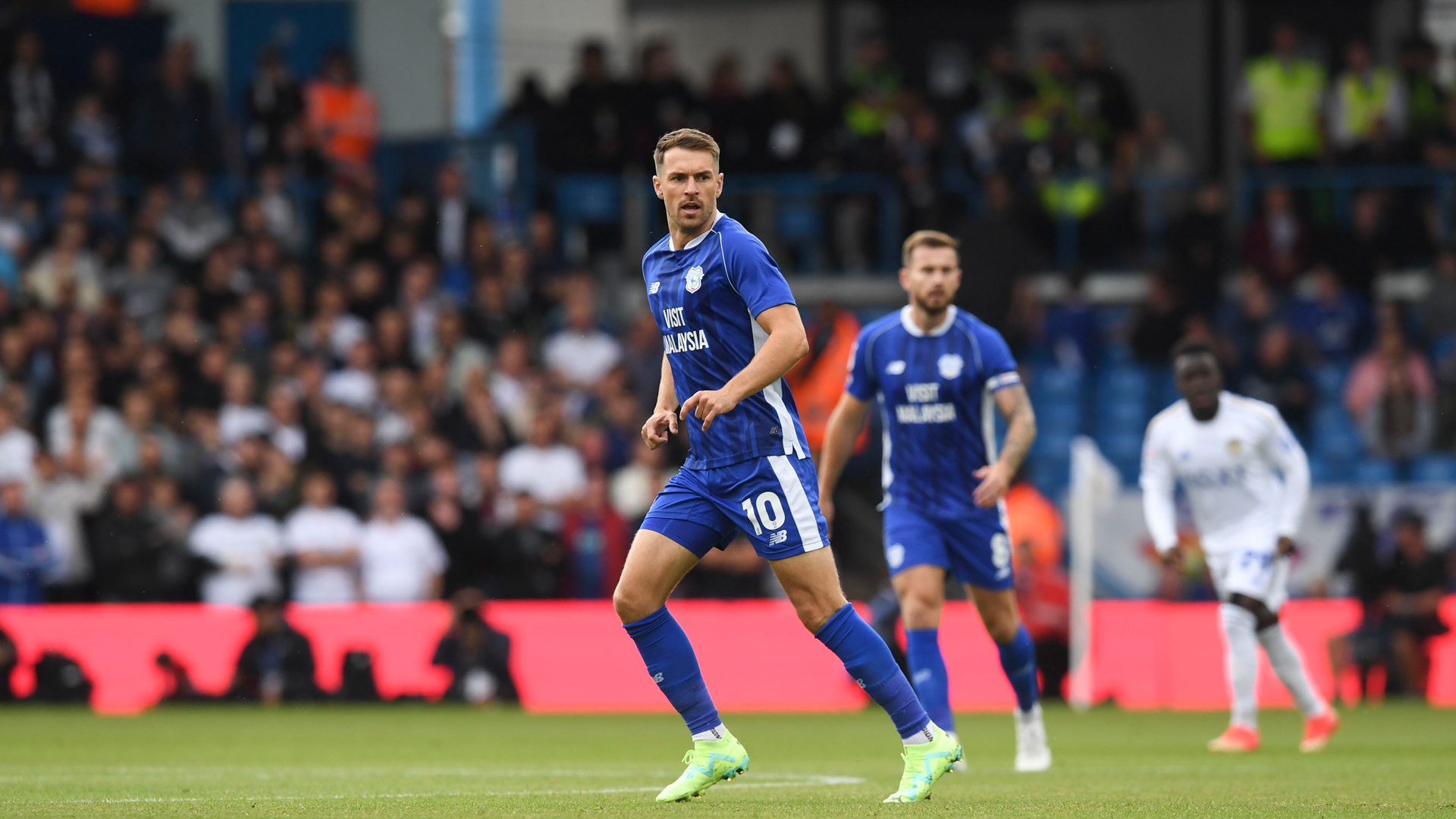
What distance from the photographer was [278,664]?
16141 mm

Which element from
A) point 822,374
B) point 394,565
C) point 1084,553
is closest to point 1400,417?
point 1084,553

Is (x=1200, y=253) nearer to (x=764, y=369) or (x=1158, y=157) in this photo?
(x=1158, y=157)

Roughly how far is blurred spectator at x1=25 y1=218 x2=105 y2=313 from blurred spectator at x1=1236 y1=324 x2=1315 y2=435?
11.1 metres

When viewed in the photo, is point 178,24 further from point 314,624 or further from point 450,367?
point 314,624

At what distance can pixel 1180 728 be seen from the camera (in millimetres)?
13805

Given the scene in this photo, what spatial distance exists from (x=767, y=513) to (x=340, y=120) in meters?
15.6

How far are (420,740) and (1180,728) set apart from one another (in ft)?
17.1

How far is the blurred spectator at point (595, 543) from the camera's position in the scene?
16922 mm

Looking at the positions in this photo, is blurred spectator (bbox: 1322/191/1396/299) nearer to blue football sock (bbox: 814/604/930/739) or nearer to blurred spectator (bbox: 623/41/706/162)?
blurred spectator (bbox: 623/41/706/162)

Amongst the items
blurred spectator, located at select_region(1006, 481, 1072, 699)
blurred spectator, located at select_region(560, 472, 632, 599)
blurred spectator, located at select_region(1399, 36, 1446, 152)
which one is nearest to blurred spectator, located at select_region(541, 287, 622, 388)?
blurred spectator, located at select_region(560, 472, 632, 599)

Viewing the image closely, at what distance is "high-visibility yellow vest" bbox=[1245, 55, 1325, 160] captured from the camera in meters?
21.6

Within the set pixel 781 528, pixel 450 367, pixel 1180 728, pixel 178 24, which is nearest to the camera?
pixel 781 528

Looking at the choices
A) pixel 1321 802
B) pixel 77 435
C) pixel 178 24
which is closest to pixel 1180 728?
pixel 1321 802

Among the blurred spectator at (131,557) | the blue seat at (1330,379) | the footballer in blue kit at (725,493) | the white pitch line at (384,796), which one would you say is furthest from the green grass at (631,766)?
the blue seat at (1330,379)
